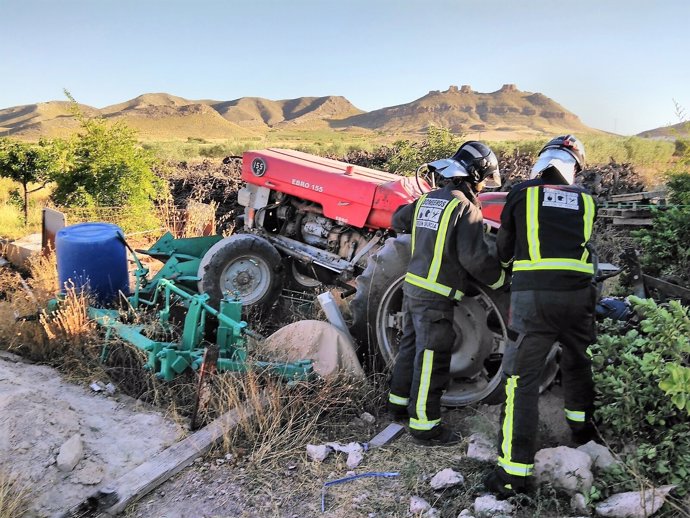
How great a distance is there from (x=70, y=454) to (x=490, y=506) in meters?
2.59

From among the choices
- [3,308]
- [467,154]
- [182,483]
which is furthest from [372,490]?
[3,308]

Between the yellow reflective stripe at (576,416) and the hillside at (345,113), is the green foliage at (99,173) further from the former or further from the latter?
the hillside at (345,113)

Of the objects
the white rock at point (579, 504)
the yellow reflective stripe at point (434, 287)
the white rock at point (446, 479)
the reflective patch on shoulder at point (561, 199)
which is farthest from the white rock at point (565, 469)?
the reflective patch on shoulder at point (561, 199)

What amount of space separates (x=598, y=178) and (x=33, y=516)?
10.3 meters

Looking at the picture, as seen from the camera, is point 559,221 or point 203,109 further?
point 203,109

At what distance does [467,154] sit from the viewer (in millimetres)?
4215

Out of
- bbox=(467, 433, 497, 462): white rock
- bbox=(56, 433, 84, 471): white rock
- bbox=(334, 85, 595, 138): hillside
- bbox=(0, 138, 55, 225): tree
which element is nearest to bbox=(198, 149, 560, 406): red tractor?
bbox=(467, 433, 497, 462): white rock

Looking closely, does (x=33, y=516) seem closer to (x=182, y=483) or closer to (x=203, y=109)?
(x=182, y=483)

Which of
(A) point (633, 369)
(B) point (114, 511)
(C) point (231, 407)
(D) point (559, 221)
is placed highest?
(D) point (559, 221)

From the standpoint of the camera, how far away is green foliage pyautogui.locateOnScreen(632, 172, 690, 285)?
5.87 meters

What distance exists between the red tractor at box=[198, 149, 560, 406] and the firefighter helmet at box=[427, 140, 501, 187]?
2.03ft

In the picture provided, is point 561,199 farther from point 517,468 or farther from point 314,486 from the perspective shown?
point 314,486

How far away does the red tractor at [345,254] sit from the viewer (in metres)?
4.46

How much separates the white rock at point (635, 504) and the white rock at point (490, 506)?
0.47m
